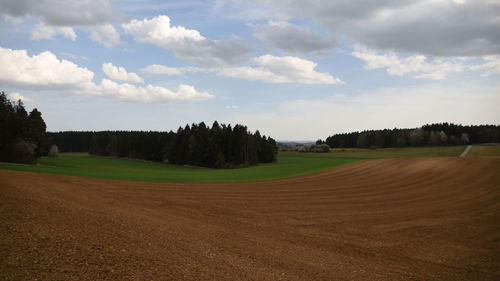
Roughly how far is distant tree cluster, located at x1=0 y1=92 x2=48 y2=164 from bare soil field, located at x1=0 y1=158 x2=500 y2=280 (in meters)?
41.0

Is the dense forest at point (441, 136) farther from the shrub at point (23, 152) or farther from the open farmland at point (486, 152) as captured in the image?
the shrub at point (23, 152)

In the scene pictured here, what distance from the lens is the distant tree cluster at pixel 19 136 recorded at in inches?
2057

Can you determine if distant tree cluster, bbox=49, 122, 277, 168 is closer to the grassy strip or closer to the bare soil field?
the grassy strip

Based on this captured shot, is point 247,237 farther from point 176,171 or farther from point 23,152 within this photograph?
point 23,152

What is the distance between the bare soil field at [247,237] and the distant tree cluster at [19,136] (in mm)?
40970

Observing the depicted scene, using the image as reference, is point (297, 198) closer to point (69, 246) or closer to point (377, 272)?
point (377, 272)

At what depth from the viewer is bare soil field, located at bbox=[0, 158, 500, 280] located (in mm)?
8168


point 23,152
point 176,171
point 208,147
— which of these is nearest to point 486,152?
point 208,147

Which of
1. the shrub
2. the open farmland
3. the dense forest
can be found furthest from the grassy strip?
the dense forest

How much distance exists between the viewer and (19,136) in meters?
54.0

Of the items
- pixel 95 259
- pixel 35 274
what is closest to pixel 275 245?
pixel 95 259

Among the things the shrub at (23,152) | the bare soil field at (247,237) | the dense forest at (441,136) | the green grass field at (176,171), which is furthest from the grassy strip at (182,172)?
A: the dense forest at (441,136)

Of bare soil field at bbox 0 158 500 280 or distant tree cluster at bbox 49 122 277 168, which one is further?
distant tree cluster at bbox 49 122 277 168

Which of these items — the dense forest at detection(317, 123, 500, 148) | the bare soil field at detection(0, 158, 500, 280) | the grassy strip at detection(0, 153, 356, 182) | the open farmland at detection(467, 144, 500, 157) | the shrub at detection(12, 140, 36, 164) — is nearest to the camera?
the bare soil field at detection(0, 158, 500, 280)
